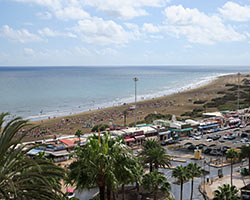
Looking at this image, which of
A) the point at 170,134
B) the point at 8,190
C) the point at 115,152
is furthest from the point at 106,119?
the point at 8,190

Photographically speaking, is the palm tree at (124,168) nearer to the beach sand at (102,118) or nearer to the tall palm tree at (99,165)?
the tall palm tree at (99,165)

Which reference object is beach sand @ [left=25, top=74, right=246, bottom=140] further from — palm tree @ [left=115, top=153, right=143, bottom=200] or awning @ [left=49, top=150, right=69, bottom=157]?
palm tree @ [left=115, top=153, right=143, bottom=200]

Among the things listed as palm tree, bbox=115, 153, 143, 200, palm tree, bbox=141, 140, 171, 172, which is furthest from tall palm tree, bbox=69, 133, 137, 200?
palm tree, bbox=141, 140, 171, 172

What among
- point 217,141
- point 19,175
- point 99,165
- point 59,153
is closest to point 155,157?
point 99,165

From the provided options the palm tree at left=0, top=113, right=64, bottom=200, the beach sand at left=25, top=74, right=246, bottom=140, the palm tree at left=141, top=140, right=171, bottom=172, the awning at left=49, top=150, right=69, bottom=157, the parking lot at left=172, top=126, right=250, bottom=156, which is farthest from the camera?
the beach sand at left=25, top=74, right=246, bottom=140

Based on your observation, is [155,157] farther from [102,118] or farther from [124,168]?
[102,118]

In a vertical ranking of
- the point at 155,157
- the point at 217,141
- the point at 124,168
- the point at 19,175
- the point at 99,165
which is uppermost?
the point at 19,175

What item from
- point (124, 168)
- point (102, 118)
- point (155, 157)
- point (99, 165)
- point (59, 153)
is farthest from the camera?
point (102, 118)

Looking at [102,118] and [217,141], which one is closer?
[217,141]
